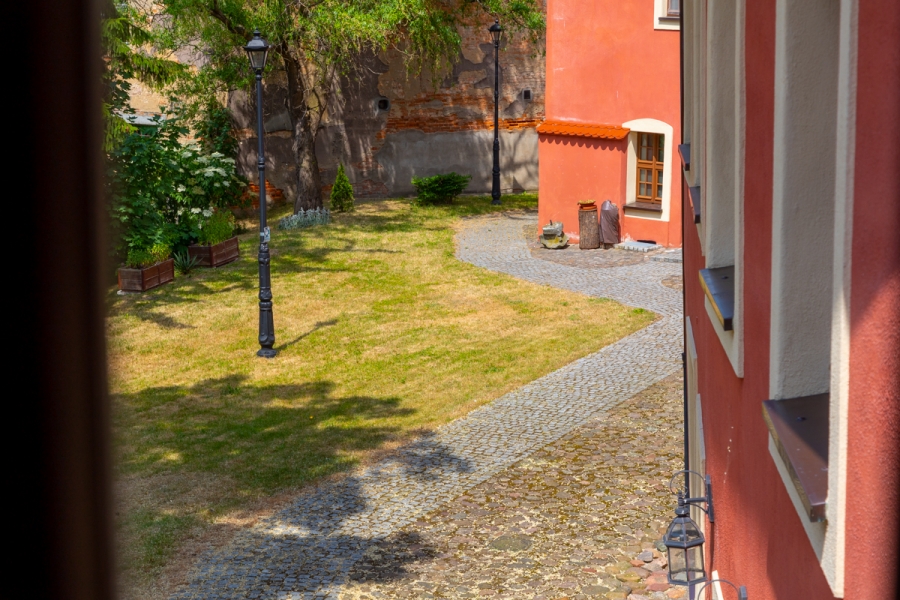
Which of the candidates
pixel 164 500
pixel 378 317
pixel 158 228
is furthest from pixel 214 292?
pixel 164 500

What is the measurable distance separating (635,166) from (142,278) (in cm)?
904

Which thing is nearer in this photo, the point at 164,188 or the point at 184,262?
the point at 184,262

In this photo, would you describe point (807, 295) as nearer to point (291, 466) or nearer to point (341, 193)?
point (291, 466)

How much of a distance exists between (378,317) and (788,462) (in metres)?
13.2

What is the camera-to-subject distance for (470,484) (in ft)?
30.4

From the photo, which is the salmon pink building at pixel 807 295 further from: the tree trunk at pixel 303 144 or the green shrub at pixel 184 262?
the tree trunk at pixel 303 144

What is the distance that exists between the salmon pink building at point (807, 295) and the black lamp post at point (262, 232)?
870 cm

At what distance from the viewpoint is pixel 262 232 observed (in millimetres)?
13016

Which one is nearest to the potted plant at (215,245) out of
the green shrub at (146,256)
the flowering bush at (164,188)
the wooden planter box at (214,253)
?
the wooden planter box at (214,253)

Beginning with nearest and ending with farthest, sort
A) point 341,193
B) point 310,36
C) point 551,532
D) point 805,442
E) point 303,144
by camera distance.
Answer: point 805,442 → point 551,532 → point 310,36 → point 303,144 → point 341,193

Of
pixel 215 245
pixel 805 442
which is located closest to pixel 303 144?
pixel 215 245

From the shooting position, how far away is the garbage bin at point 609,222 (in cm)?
1883

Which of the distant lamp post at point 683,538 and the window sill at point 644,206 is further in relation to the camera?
the window sill at point 644,206

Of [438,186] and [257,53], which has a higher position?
[257,53]
